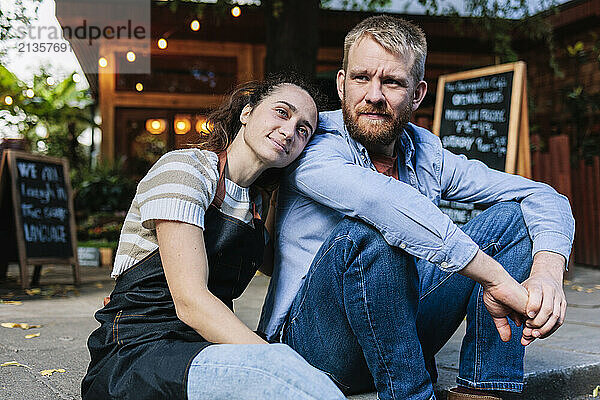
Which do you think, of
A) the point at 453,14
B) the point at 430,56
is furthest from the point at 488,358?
the point at 430,56

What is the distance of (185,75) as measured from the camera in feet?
40.7

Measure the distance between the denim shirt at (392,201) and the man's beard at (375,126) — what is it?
0.03 metres

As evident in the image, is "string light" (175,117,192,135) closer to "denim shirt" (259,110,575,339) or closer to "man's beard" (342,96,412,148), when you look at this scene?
"denim shirt" (259,110,575,339)

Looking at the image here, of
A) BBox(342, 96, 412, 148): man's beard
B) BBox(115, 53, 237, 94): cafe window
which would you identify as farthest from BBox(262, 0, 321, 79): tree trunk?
BBox(115, 53, 237, 94): cafe window

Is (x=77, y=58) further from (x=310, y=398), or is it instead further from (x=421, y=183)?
(x=310, y=398)

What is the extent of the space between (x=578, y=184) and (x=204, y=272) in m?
6.66

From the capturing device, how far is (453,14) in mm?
7926

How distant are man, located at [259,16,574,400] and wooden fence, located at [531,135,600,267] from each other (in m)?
4.78

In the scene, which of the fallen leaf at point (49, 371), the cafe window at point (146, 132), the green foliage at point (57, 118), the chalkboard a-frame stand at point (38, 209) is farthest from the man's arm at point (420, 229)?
the green foliage at point (57, 118)

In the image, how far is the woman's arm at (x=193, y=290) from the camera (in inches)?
68.7

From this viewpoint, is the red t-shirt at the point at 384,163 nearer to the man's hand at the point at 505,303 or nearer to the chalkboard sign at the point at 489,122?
the man's hand at the point at 505,303

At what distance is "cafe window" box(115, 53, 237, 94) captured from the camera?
1224 cm

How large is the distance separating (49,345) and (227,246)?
1.69 meters

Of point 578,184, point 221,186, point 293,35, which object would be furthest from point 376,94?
point 578,184
